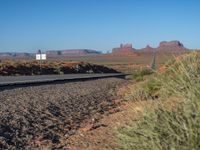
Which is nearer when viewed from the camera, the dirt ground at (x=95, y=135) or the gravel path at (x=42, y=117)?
the dirt ground at (x=95, y=135)

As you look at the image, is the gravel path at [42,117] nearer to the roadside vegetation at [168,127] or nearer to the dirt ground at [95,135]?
the dirt ground at [95,135]

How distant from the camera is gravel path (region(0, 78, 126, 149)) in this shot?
37.6 feet

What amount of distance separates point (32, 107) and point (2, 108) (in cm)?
114

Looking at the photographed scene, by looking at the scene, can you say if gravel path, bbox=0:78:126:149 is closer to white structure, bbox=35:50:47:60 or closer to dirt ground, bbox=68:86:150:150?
dirt ground, bbox=68:86:150:150

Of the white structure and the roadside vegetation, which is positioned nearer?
the roadside vegetation

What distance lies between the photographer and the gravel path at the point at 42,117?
11469mm

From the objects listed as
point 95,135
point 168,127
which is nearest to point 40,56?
point 95,135

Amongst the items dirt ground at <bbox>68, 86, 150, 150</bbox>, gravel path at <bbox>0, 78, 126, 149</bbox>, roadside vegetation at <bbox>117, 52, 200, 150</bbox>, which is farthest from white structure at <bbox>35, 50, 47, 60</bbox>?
roadside vegetation at <bbox>117, 52, 200, 150</bbox>

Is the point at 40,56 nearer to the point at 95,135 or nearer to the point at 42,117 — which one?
the point at 42,117

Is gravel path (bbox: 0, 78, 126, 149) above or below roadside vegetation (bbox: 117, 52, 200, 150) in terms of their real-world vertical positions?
below

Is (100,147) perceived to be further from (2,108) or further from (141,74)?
(141,74)

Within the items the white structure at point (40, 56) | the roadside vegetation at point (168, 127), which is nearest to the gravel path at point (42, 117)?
the roadside vegetation at point (168, 127)

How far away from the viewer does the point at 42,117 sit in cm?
1502

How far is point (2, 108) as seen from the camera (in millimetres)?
16422
